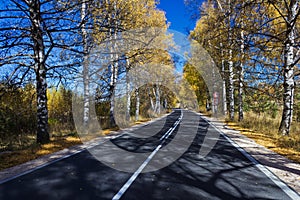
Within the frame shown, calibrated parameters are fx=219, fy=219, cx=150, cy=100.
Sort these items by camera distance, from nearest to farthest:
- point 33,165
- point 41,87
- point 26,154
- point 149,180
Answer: point 149,180, point 33,165, point 26,154, point 41,87

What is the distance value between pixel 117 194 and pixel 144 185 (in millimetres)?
635

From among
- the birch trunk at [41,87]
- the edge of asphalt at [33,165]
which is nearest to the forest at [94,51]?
the birch trunk at [41,87]

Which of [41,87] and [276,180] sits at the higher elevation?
[41,87]

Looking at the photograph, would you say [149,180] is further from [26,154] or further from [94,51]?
[94,51]

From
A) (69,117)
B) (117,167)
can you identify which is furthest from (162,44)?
(117,167)

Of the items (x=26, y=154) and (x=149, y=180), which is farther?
(x=26, y=154)

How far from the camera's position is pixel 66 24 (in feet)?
27.4

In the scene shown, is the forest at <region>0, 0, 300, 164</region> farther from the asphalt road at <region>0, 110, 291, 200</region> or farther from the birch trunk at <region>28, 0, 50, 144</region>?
the asphalt road at <region>0, 110, 291, 200</region>

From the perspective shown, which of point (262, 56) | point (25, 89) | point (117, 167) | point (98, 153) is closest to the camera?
point (117, 167)

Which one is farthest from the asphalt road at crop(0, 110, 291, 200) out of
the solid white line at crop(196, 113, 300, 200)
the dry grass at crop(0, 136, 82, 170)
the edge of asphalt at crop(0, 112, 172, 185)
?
the dry grass at crop(0, 136, 82, 170)

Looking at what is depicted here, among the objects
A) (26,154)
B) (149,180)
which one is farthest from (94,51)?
(149,180)

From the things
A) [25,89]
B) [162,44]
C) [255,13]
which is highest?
[162,44]

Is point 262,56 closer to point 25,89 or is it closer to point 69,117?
point 25,89

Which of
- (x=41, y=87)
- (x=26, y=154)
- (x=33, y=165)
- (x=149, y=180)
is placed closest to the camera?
(x=149, y=180)
